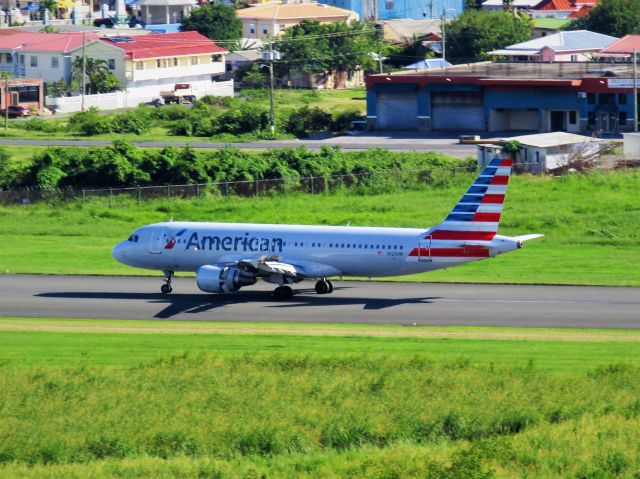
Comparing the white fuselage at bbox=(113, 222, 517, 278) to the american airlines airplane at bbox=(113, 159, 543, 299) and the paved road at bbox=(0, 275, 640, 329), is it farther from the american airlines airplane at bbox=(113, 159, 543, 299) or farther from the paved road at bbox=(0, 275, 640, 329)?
the paved road at bbox=(0, 275, 640, 329)

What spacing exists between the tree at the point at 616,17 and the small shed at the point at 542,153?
243 feet

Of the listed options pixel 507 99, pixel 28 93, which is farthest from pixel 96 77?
pixel 507 99

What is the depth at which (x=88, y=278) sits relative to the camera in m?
66.7

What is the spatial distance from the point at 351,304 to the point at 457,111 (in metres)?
72.8

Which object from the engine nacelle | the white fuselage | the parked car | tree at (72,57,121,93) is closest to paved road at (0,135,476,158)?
the parked car

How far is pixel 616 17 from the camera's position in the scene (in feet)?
562

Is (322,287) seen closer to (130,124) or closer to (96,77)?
(130,124)

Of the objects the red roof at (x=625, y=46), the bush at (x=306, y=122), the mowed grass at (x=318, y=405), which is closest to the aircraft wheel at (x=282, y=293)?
the mowed grass at (x=318, y=405)

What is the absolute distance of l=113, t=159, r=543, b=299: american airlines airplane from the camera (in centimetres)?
5741

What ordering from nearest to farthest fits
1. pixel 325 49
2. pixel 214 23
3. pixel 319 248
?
pixel 319 248
pixel 325 49
pixel 214 23

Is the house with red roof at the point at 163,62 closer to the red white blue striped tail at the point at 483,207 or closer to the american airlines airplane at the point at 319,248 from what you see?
the american airlines airplane at the point at 319,248

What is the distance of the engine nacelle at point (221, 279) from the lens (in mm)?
59594

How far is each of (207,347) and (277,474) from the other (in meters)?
17.4

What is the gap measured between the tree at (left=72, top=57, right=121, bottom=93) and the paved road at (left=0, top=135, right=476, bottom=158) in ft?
107
